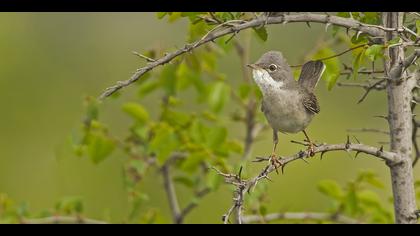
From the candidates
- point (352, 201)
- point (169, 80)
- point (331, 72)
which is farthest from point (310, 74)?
point (169, 80)

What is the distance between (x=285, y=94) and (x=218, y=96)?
143 centimetres

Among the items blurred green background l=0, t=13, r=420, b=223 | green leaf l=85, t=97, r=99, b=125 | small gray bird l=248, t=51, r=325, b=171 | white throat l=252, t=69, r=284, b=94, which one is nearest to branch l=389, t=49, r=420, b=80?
small gray bird l=248, t=51, r=325, b=171

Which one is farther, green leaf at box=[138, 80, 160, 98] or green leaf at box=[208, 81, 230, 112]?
green leaf at box=[138, 80, 160, 98]

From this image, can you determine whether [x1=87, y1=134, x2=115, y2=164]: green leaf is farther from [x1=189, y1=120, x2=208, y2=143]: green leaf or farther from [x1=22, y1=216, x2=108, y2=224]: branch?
[x1=189, y1=120, x2=208, y2=143]: green leaf

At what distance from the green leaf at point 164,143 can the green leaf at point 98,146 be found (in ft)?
1.34

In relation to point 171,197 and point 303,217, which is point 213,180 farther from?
point 171,197

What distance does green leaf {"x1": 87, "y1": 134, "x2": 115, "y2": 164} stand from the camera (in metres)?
6.63

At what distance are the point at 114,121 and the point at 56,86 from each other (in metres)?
2.44

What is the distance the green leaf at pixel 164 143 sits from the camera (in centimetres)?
635

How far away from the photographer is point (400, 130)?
447 cm

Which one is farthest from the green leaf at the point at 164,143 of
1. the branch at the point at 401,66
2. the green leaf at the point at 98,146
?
the branch at the point at 401,66

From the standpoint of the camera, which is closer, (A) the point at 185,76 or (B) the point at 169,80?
(B) the point at 169,80

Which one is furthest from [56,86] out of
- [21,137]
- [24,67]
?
[21,137]
